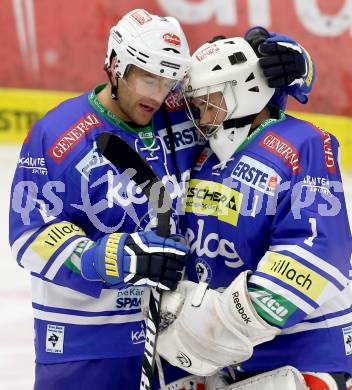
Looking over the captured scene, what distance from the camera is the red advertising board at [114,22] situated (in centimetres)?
663

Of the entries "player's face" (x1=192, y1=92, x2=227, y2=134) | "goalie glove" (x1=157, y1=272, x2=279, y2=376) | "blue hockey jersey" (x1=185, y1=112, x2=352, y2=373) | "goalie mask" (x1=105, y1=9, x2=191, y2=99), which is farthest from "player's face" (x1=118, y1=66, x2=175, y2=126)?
"goalie glove" (x1=157, y1=272, x2=279, y2=376)

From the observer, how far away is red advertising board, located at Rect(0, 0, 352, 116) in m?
6.63

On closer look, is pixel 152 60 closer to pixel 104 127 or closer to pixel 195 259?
pixel 104 127

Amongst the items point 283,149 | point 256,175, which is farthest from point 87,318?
point 283,149

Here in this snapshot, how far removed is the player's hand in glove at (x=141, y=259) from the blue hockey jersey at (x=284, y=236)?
22 centimetres

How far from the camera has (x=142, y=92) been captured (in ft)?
9.54

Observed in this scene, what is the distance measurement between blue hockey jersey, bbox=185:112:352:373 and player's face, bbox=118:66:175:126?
230 millimetres

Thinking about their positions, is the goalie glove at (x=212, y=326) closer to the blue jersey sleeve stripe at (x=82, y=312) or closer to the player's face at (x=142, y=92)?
the blue jersey sleeve stripe at (x=82, y=312)

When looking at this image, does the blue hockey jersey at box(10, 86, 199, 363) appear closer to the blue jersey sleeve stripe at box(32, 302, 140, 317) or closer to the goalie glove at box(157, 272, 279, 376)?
the blue jersey sleeve stripe at box(32, 302, 140, 317)

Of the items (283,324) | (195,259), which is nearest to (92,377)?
(195,259)

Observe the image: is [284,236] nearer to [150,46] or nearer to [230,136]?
[230,136]

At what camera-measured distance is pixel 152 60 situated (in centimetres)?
A: 286

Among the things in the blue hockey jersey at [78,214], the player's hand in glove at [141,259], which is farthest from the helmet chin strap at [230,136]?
the player's hand in glove at [141,259]

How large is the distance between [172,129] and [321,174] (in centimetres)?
50
